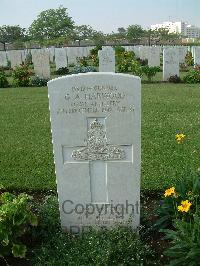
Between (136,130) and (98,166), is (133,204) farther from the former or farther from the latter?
(136,130)

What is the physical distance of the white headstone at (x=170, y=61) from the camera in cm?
1644

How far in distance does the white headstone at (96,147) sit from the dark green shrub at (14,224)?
18.1 inches

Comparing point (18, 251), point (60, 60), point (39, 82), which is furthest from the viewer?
Result: point (60, 60)

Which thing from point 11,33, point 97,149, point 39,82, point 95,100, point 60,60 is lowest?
point 39,82

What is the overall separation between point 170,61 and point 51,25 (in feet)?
241

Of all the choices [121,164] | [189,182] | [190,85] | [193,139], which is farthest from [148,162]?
[190,85]

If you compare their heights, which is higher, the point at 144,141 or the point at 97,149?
the point at 97,149

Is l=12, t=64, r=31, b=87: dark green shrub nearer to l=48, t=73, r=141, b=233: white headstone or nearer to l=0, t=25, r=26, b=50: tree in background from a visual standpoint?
l=48, t=73, r=141, b=233: white headstone

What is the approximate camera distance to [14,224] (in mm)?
3619

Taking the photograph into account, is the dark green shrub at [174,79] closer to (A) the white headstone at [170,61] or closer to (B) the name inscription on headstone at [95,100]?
(A) the white headstone at [170,61]

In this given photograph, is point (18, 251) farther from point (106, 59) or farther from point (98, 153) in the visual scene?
point (106, 59)

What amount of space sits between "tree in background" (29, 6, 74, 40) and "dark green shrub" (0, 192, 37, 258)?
8101 centimetres

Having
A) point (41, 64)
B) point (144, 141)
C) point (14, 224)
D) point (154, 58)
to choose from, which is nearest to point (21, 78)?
point (41, 64)

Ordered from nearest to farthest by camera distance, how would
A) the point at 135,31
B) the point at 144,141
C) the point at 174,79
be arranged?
the point at 144,141, the point at 174,79, the point at 135,31
